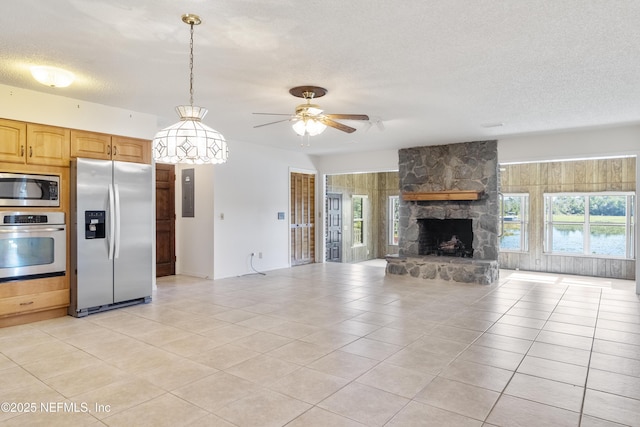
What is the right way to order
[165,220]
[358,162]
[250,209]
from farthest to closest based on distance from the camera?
[358,162] → [250,209] → [165,220]

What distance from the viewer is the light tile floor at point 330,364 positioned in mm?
2379

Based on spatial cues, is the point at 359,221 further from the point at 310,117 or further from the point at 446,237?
the point at 310,117

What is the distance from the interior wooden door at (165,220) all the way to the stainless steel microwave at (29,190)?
281 centimetres

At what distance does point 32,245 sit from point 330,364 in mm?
3370

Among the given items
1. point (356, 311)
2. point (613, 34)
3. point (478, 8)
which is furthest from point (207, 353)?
point (613, 34)

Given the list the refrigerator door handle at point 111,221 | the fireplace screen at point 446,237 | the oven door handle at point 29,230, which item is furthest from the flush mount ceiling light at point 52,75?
the fireplace screen at point 446,237

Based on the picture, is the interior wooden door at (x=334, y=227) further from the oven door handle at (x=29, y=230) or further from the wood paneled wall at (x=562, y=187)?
the oven door handle at (x=29, y=230)

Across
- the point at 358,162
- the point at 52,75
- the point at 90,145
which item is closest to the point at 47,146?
the point at 90,145

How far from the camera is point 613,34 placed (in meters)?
2.85

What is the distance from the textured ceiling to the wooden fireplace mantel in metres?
2.06

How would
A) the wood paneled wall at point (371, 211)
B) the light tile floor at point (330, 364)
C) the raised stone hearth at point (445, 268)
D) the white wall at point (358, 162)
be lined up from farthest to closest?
1. the wood paneled wall at point (371, 211)
2. the white wall at point (358, 162)
3. the raised stone hearth at point (445, 268)
4. the light tile floor at point (330, 364)

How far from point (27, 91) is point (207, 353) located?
11.1 feet

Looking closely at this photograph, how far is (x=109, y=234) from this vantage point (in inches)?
181

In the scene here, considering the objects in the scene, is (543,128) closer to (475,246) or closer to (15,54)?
(475,246)
